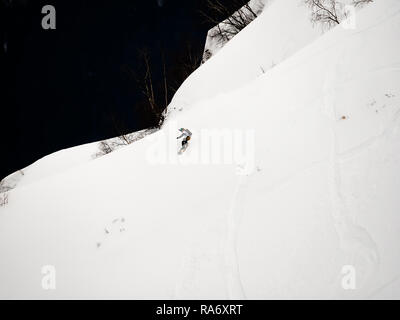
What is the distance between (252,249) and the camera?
5.09 metres

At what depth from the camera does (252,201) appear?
589 centimetres

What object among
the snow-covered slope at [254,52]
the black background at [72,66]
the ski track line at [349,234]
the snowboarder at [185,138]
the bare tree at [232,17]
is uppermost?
the black background at [72,66]

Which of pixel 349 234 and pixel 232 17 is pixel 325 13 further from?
pixel 349 234

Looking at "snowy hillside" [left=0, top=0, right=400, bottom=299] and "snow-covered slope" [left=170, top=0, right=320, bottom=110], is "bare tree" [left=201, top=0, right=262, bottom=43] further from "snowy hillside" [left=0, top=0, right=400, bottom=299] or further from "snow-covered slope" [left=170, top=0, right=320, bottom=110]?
"snowy hillside" [left=0, top=0, right=400, bottom=299]

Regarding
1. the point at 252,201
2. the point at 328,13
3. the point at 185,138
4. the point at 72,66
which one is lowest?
the point at 252,201

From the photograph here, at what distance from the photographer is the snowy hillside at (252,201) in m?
4.58

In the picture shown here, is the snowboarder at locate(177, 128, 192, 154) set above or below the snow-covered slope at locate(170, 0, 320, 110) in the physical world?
below

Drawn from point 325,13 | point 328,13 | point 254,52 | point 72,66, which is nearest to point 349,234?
point 328,13

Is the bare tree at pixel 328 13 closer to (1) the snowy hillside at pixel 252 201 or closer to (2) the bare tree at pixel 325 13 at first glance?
(2) the bare tree at pixel 325 13

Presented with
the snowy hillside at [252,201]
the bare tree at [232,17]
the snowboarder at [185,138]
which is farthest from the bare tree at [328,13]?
the snowboarder at [185,138]

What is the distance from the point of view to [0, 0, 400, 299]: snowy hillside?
458 centimetres

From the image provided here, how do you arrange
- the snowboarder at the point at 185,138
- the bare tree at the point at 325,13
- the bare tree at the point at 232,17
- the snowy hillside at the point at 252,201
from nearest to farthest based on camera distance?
the snowy hillside at the point at 252,201 → the snowboarder at the point at 185,138 → the bare tree at the point at 325,13 → the bare tree at the point at 232,17

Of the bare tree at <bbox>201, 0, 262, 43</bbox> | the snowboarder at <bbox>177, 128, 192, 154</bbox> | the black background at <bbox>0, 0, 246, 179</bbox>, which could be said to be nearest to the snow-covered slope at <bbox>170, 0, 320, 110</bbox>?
the bare tree at <bbox>201, 0, 262, 43</bbox>

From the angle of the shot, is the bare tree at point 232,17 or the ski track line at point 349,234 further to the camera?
the bare tree at point 232,17
